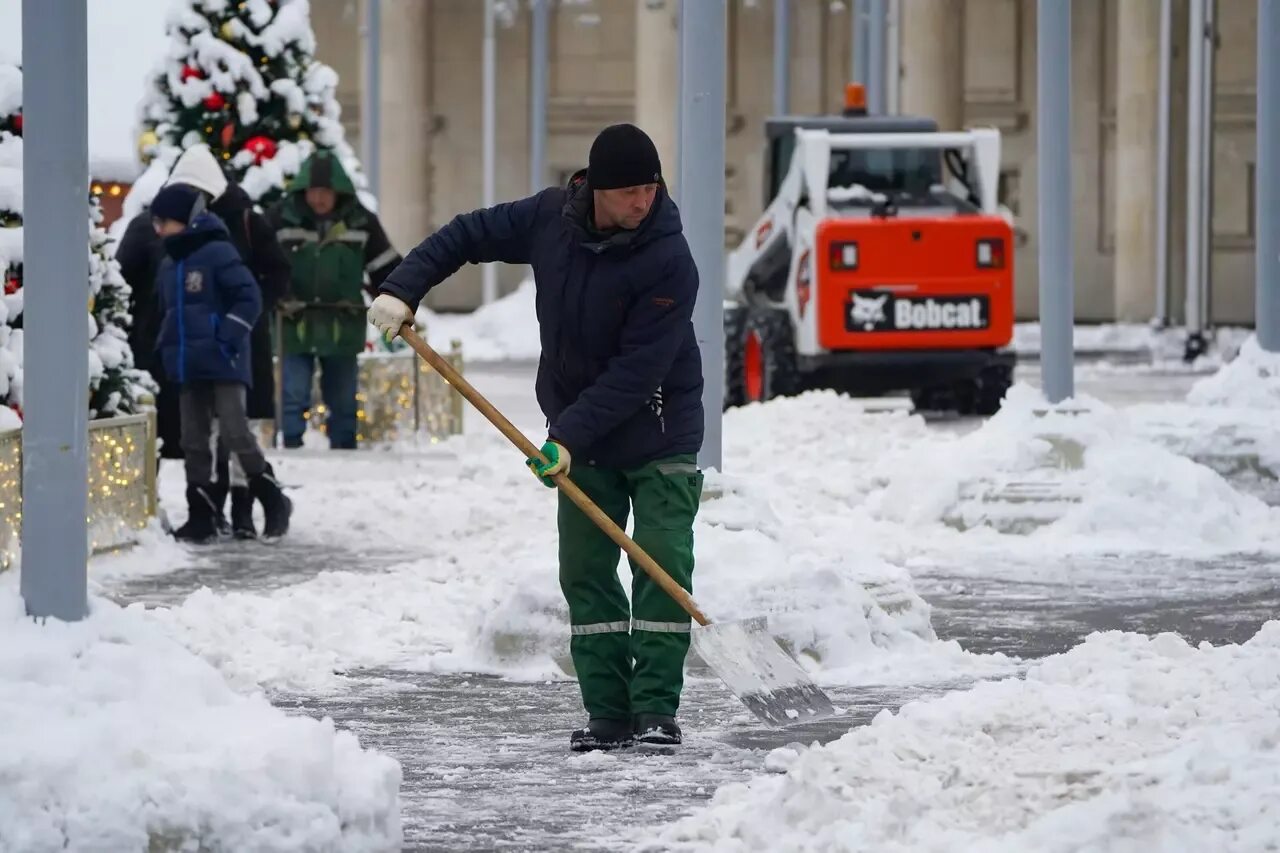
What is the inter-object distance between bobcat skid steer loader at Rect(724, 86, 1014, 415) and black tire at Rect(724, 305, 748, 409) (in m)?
0.02

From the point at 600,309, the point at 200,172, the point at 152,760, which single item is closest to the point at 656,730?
the point at 600,309

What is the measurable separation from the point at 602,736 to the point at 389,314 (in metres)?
1.19

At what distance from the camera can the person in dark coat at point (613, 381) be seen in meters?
6.51

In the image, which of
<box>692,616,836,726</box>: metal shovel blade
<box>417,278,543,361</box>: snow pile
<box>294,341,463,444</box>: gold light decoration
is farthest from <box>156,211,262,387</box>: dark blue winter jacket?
<box>417,278,543,361</box>: snow pile

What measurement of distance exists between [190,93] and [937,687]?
9.60 m

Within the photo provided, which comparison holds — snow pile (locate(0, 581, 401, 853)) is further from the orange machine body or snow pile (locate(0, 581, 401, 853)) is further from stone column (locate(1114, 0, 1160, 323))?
stone column (locate(1114, 0, 1160, 323))

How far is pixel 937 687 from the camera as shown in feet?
25.0

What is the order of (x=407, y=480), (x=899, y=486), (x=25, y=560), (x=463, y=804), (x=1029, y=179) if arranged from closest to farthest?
(x=25, y=560) < (x=463, y=804) < (x=899, y=486) < (x=407, y=480) < (x=1029, y=179)

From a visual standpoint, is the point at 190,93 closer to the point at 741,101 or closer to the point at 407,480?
the point at 407,480

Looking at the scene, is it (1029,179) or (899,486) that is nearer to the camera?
(899,486)

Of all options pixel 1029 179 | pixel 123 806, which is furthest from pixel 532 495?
pixel 1029 179

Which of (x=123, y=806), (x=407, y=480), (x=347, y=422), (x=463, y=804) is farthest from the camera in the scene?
(x=347, y=422)

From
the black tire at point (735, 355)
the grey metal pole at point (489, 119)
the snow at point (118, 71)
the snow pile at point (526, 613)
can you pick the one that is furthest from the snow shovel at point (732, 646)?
the grey metal pole at point (489, 119)

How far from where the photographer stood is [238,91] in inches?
642
